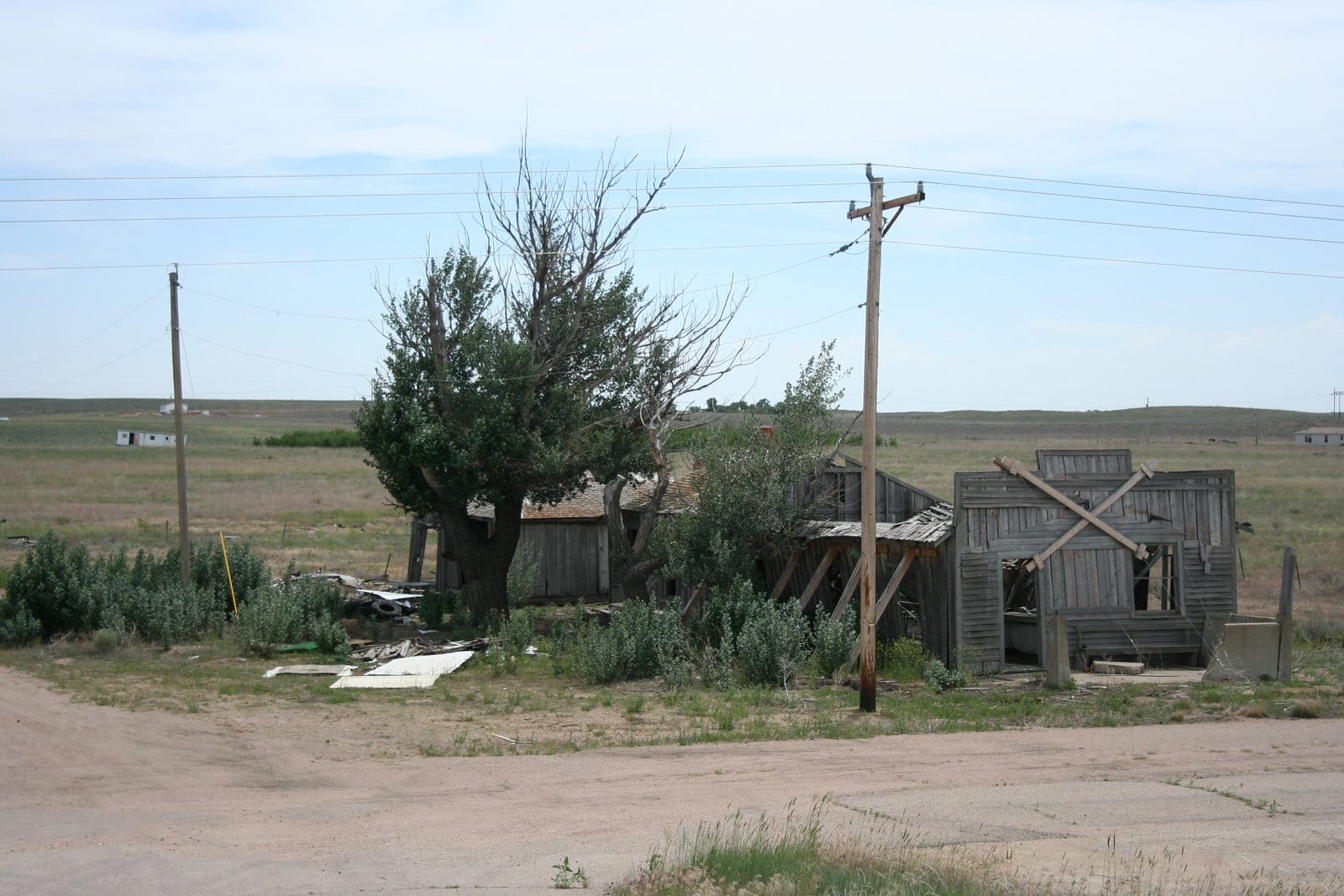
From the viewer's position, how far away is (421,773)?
11.5 metres

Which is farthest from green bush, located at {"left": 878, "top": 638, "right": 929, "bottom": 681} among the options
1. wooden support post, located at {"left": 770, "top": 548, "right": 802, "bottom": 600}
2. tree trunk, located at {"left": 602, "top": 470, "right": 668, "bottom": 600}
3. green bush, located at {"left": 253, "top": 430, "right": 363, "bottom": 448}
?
green bush, located at {"left": 253, "top": 430, "right": 363, "bottom": 448}

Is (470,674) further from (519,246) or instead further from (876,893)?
(876,893)

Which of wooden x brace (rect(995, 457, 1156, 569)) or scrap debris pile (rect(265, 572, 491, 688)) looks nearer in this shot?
wooden x brace (rect(995, 457, 1156, 569))

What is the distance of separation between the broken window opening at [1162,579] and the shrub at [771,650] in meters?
5.45

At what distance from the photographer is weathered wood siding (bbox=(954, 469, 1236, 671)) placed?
1692 centimetres

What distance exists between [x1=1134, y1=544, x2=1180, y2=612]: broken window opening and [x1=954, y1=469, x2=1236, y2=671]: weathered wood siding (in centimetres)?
24

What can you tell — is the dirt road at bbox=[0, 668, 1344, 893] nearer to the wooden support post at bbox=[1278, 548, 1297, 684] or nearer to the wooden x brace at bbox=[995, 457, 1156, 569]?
the wooden support post at bbox=[1278, 548, 1297, 684]

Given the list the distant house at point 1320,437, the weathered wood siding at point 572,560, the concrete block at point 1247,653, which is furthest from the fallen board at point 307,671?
the distant house at point 1320,437

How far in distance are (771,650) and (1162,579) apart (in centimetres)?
665

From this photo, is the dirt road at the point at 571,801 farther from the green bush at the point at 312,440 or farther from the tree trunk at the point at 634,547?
the green bush at the point at 312,440

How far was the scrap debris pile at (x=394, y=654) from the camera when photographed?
17.6 meters

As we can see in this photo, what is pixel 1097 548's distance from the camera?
17516 mm

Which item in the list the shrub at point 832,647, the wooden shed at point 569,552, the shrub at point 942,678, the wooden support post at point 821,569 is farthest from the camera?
the wooden shed at point 569,552

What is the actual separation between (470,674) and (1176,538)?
11.4 metres
